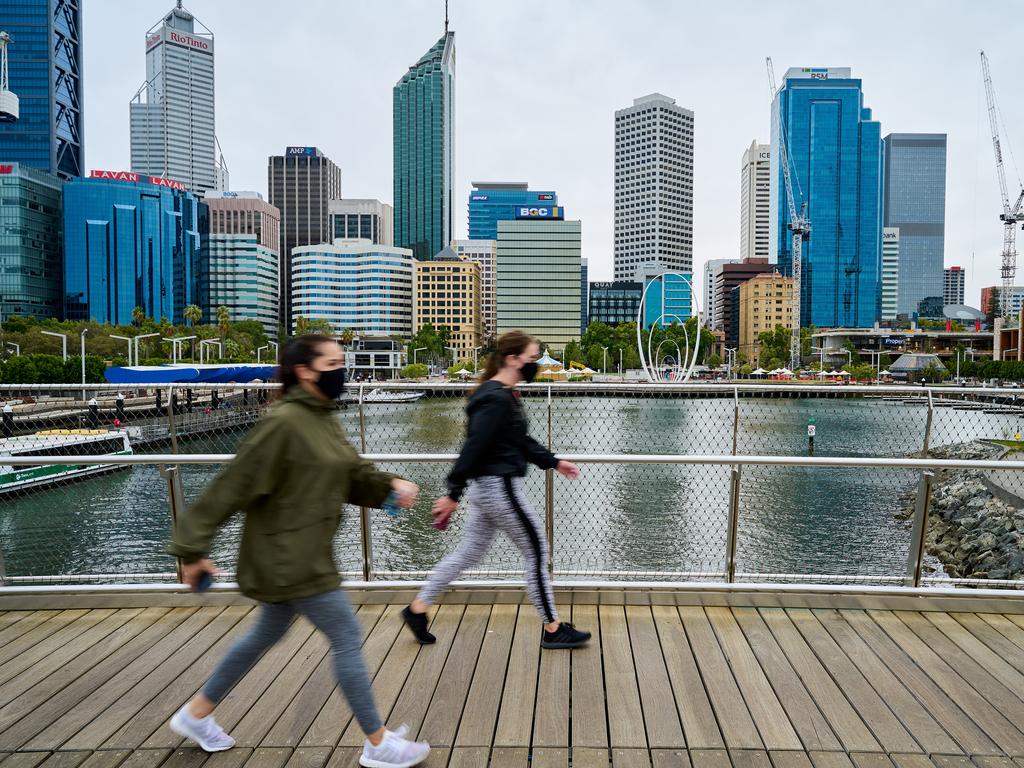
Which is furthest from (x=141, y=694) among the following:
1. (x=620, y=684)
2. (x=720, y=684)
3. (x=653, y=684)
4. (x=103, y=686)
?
(x=720, y=684)

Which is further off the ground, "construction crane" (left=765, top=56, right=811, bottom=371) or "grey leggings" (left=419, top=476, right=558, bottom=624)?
"construction crane" (left=765, top=56, right=811, bottom=371)

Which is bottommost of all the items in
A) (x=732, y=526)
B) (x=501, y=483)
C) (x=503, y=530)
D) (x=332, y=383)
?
(x=732, y=526)

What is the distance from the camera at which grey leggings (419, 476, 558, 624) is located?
3.73 m

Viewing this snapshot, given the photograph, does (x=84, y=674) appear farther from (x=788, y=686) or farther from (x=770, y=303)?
(x=770, y=303)

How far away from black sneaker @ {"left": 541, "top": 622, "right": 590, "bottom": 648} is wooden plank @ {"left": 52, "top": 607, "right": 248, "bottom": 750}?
1.94 meters

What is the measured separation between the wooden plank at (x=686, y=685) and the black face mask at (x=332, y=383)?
213 centimetres

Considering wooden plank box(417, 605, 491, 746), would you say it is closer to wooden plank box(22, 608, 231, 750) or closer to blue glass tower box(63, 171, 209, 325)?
wooden plank box(22, 608, 231, 750)

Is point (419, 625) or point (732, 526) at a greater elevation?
point (732, 526)

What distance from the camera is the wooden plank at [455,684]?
3066 millimetres

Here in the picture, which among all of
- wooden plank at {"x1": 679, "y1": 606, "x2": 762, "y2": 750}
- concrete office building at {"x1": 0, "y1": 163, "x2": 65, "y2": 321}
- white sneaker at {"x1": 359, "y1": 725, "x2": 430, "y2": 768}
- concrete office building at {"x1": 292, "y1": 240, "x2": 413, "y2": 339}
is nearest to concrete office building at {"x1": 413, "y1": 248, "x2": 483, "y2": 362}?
concrete office building at {"x1": 292, "y1": 240, "x2": 413, "y2": 339}

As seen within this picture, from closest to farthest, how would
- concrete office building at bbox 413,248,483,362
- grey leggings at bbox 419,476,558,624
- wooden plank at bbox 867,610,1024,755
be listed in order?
1. wooden plank at bbox 867,610,1024,755
2. grey leggings at bbox 419,476,558,624
3. concrete office building at bbox 413,248,483,362

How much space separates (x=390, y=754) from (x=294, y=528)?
3.30 feet

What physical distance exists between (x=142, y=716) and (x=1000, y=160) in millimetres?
186090

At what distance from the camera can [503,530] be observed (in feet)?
12.5
